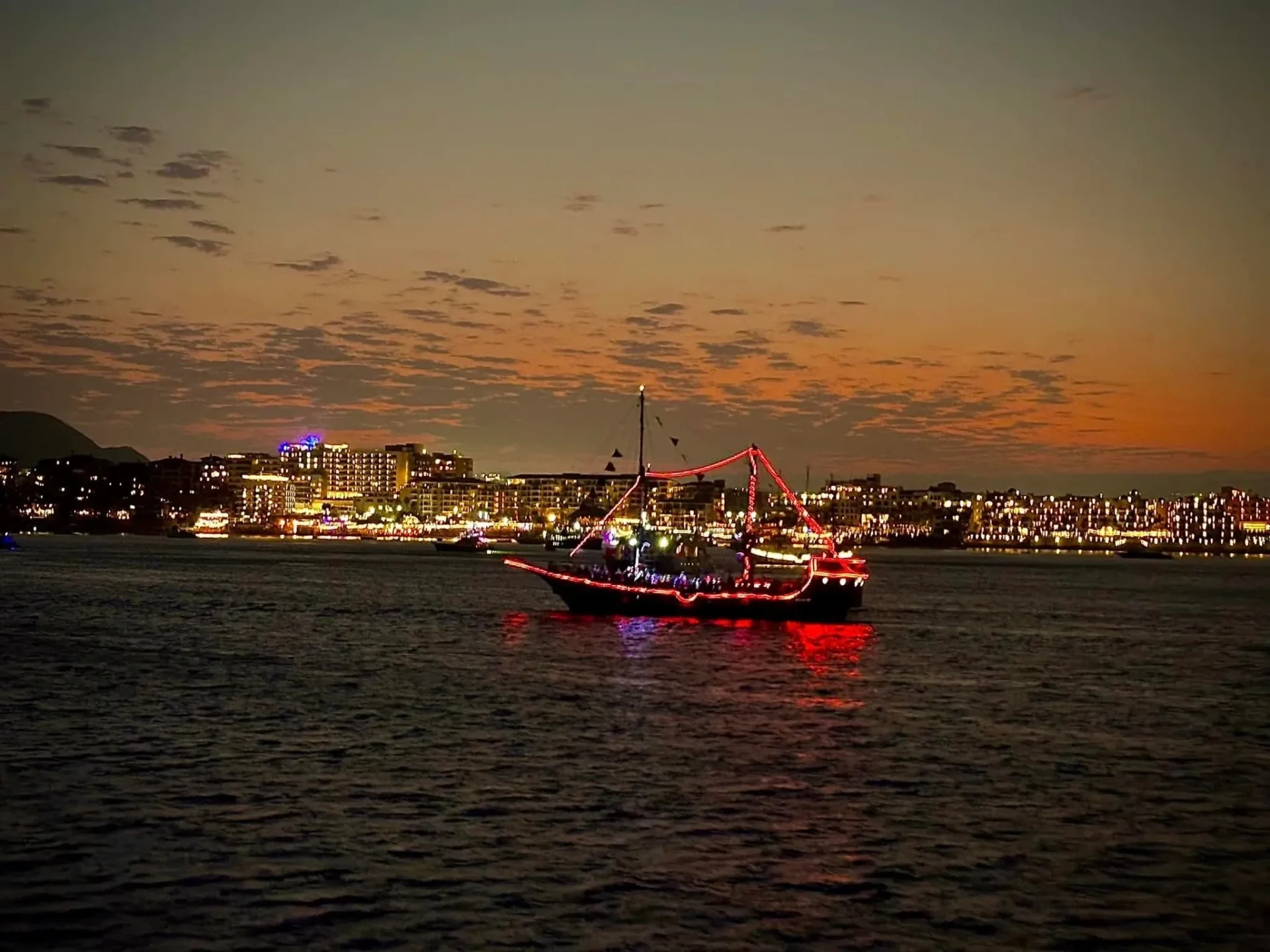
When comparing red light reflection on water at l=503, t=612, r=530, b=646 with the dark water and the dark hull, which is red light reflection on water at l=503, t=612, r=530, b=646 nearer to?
the dark water

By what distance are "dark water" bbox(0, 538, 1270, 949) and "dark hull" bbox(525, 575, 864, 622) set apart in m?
12.8

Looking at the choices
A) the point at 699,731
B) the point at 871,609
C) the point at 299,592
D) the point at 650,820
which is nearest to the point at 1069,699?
the point at 699,731

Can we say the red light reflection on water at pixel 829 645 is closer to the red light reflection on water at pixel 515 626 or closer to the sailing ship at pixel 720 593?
the sailing ship at pixel 720 593

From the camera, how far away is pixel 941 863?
2127 cm

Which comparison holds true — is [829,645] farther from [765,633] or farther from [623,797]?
[623,797]

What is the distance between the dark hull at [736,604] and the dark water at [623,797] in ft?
42.1

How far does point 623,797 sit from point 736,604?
1812 inches

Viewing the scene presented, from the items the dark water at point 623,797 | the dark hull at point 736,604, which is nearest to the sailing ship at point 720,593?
the dark hull at point 736,604

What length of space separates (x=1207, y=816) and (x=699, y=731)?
12.3 m

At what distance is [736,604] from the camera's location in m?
71.6

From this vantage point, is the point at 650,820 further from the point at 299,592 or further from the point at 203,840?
the point at 299,592

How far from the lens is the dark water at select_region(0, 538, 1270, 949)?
59.9ft

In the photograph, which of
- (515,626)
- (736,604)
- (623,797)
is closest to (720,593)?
(736,604)

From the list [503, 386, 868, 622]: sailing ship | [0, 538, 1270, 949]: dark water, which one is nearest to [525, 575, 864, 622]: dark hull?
[503, 386, 868, 622]: sailing ship
